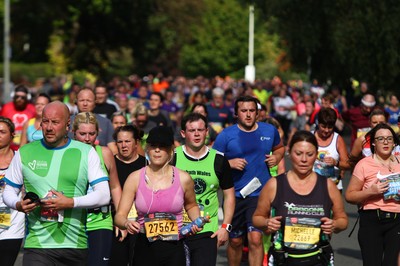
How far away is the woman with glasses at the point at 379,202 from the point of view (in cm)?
909

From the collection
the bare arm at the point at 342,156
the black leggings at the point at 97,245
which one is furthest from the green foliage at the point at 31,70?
the black leggings at the point at 97,245

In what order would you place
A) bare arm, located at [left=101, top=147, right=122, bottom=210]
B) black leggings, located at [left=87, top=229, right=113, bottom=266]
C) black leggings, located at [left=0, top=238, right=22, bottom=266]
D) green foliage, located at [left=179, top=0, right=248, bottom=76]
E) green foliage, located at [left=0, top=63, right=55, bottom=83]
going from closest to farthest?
bare arm, located at [left=101, top=147, right=122, bottom=210], black leggings, located at [left=0, top=238, right=22, bottom=266], black leggings, located at [left=87, top=229, right=113, bottom=266], green foliage, located at [left=0, top=63, right=55, bottom=83], green foliage, located at [left=179, top=0, right=248, bottom=76]

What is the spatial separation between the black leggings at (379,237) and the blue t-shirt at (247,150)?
1.65 metres

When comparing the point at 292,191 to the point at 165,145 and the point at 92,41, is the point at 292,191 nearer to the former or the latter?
the point at 165,145

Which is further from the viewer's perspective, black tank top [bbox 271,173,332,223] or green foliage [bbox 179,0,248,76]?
green foliage [bbox 179,0,248,76]

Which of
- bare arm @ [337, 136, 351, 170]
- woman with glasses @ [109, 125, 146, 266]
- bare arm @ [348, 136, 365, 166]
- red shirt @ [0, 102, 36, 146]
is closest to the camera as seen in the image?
woman with glasses @ [109, 125, 146, 266]

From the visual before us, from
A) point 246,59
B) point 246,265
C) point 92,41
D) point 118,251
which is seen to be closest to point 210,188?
point 118,251

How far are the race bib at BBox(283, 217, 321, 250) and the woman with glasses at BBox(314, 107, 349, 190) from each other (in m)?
4.12

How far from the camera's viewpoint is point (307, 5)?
1182 inches

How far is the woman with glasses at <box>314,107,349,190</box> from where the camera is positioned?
448 inches

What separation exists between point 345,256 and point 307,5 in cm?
1839

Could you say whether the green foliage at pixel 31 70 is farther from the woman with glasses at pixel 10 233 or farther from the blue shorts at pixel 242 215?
the woman with glasses at pixel 10 233

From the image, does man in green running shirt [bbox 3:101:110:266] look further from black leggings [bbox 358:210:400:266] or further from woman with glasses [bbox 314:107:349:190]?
woman with glasses [bbox 314:107:349:190]

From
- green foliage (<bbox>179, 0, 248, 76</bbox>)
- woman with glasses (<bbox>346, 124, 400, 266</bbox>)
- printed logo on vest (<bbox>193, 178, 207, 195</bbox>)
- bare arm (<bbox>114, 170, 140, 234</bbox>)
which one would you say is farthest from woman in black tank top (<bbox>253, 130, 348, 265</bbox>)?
green foliage (<bbox>179, 0, 248, 76</bbox>)
